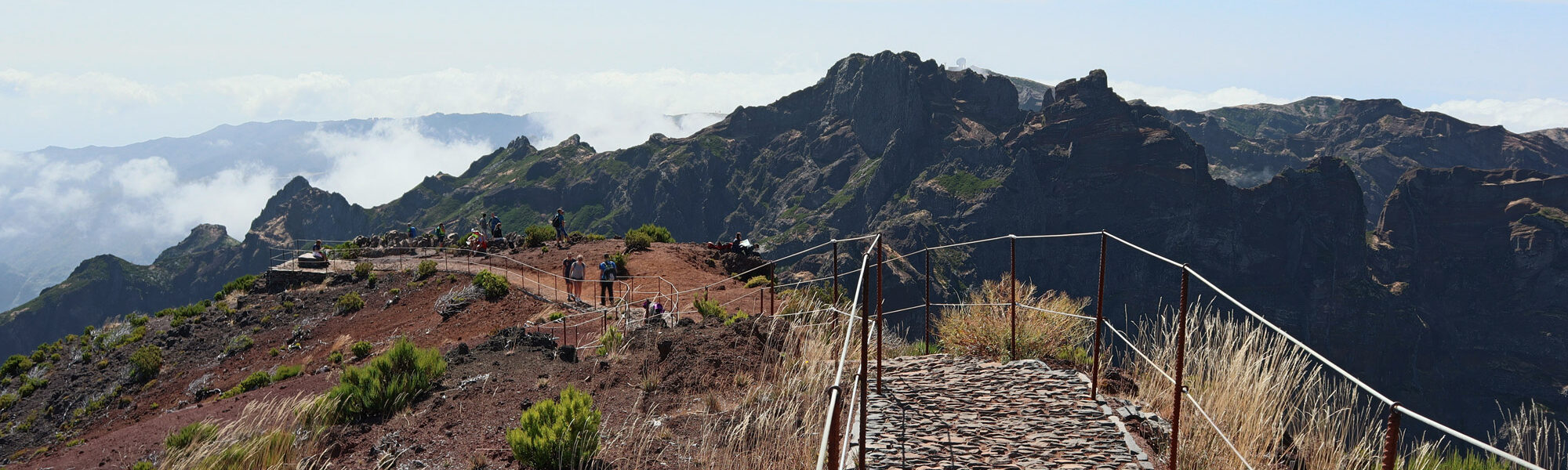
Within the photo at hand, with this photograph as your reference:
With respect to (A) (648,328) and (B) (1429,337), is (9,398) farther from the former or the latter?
(B) (1429,337)

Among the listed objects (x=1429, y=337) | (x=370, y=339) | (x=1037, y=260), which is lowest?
(x=1429, y=337)

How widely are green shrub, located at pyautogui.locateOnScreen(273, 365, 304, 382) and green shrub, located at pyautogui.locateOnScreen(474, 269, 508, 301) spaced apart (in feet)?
15.2

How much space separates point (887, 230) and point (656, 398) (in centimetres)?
14925

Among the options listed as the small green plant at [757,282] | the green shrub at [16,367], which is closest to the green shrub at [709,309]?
the small green plant at [757,282]

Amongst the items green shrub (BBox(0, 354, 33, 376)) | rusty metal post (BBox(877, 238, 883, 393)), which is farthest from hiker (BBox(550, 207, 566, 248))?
rusty metal post (BBox(877, 238, 883, 393))

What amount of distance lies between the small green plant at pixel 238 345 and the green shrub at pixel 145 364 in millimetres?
1724

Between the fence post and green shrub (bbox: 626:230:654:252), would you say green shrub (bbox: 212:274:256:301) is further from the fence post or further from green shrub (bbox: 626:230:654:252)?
the fence post

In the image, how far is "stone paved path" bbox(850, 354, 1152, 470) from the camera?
605 cm

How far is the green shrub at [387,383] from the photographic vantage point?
34.1 feet

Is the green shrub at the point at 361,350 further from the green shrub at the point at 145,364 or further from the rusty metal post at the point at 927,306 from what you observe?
the rusty metal post at the point at 927,306

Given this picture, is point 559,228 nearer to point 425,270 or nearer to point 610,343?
point 425,270

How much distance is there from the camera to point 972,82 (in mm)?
192000

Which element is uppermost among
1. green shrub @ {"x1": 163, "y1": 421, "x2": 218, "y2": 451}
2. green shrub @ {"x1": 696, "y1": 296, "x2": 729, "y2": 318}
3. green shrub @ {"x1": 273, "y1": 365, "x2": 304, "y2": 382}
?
green shrub @ {"x1": 696, "y1": 296, "x2": 729, "y2": 318}

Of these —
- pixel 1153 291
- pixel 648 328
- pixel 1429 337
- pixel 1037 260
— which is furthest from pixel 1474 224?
pixel 648 328
